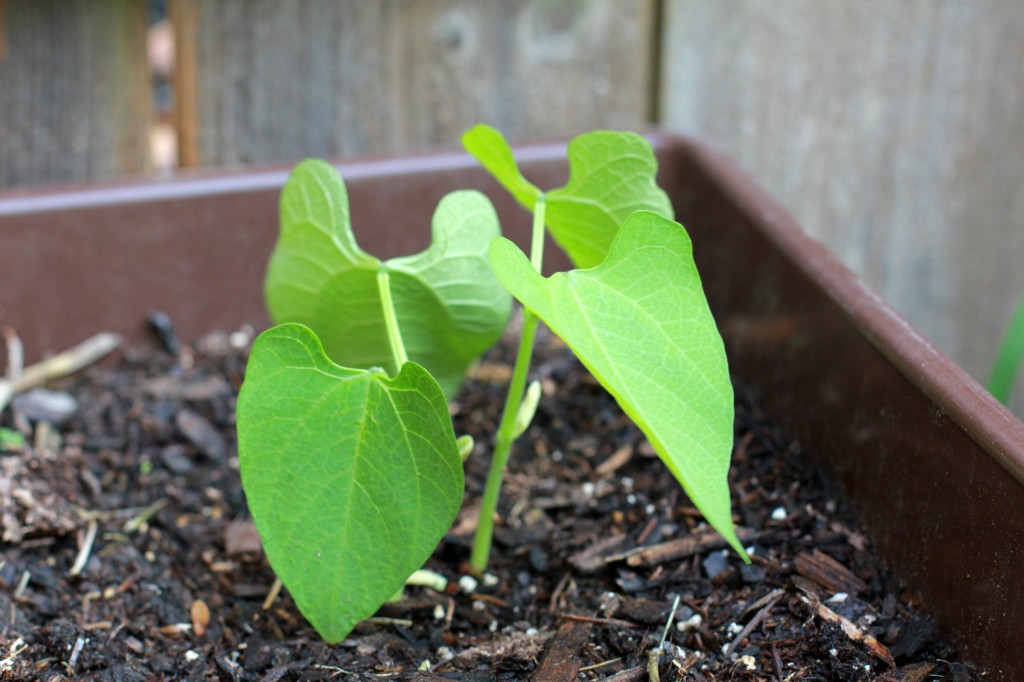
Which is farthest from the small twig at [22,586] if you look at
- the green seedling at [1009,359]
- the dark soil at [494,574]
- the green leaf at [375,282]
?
the green seedling at [1009,359]

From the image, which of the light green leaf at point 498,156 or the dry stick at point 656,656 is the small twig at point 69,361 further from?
the dry stick at point 656,656

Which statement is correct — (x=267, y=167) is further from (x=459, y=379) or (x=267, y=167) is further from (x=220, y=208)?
(x=459, y=379)

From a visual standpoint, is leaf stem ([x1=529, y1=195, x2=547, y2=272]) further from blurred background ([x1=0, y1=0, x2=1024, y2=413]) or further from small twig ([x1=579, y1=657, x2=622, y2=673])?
blurred background ([x1=0, y1=0, x2=1024, y2=413])

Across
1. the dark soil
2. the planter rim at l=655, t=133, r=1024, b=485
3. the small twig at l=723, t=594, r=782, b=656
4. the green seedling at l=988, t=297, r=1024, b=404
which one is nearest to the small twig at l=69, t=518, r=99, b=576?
the dark soil

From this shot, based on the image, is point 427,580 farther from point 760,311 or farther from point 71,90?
point 71,90

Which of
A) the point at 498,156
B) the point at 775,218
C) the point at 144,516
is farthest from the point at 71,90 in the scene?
the point at 775,218
